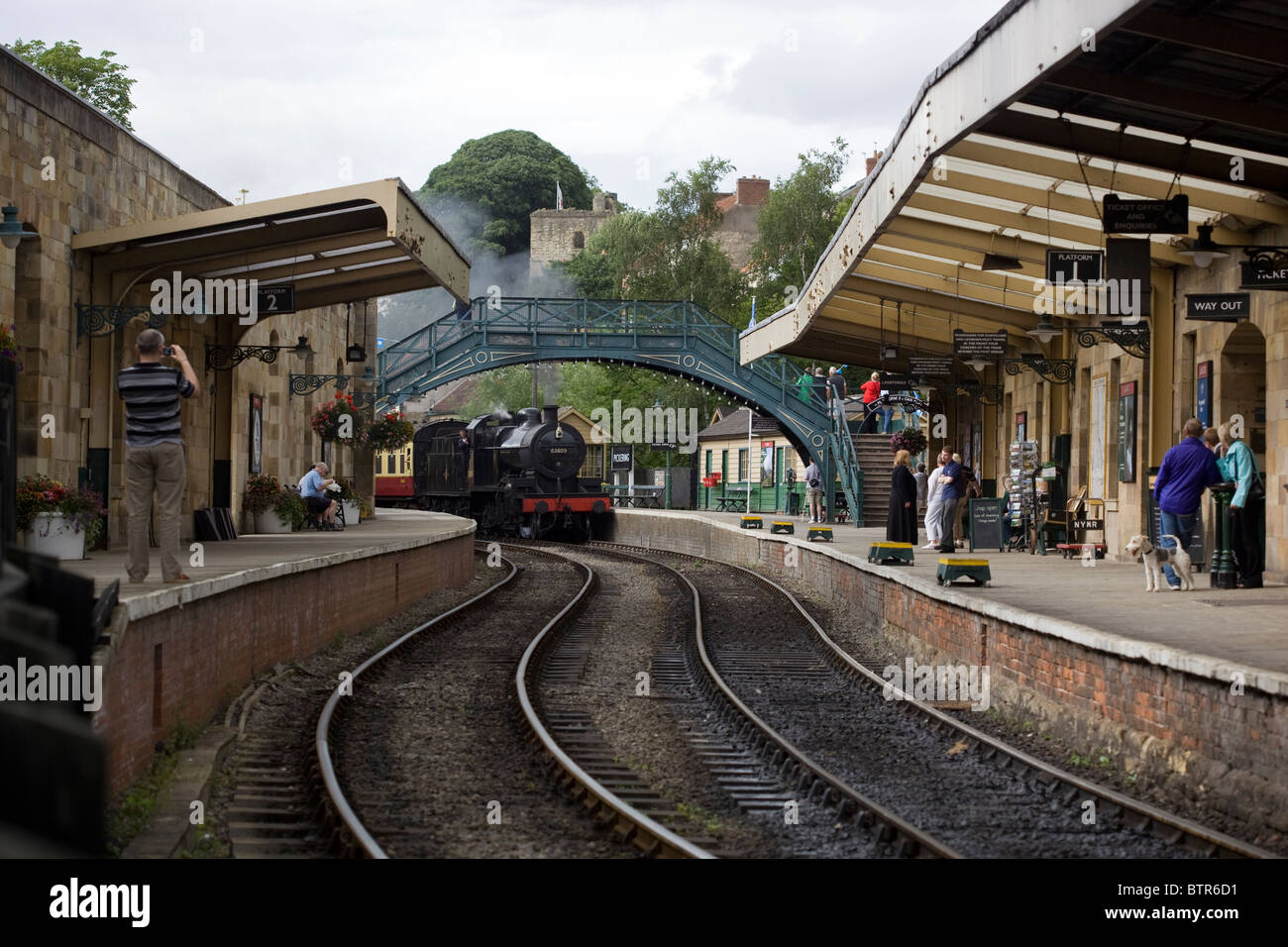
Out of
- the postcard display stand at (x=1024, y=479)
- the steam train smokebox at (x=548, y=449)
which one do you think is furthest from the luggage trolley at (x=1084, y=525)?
the steam train smokebox at (x=548, y=449)

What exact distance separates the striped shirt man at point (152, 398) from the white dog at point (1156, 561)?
7.83 meters

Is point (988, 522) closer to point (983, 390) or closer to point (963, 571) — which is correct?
point (983, 390)

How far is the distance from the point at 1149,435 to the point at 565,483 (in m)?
21.6

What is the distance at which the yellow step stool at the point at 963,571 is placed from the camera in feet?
42.9

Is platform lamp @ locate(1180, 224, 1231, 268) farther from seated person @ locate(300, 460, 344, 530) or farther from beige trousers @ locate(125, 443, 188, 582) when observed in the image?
seated person @ locate(300, 460, 344, 530)

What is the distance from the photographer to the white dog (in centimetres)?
1238

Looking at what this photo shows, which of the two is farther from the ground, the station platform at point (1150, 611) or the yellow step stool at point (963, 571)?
the yellow step stool at point (963, 571)

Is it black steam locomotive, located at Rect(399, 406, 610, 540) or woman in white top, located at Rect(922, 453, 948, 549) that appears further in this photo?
black steam locomotive, located at Rect(399, 406, 610, 540)

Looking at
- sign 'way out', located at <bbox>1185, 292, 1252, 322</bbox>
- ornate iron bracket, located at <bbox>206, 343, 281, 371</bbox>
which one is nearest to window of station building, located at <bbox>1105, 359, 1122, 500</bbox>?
sign 'way out', located at <bbox>1185, 292, 1252, 322</bbox>

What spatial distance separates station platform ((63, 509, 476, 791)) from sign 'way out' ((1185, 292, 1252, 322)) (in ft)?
26.9

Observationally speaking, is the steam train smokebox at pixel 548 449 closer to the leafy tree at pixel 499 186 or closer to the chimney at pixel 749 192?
the chimney at pixel 749 192

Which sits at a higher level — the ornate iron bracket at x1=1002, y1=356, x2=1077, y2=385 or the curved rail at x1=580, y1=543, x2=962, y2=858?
the ornate iron bracket at x1=1002, y1=356, x2=1077, y2=385
